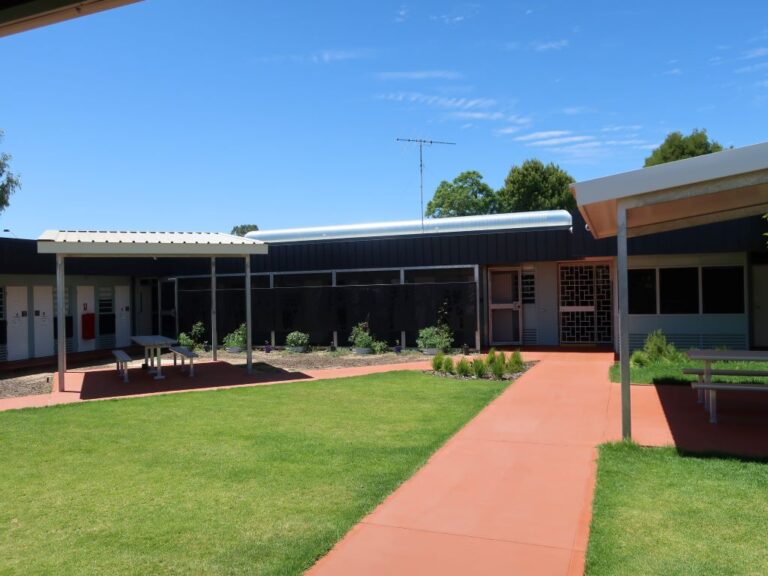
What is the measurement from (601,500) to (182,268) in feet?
59.1

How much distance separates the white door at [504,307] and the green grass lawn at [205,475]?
7517mm

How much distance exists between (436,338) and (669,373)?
650cm

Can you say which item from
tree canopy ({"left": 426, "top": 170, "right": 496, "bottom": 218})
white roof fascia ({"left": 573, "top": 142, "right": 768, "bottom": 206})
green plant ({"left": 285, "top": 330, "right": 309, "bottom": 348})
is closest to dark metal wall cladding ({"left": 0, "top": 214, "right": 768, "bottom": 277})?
green plant ({"left": 285, "top": 330, "right": 309, "bottom": 348})

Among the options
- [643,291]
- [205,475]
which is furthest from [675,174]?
[643,291]

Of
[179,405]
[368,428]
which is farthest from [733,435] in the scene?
[179,405]

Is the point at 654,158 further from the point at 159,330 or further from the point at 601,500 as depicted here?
the point at 601,500

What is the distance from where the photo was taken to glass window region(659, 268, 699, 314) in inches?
593

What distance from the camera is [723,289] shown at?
48.8ft

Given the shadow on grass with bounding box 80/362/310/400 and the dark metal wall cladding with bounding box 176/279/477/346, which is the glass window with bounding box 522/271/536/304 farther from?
the shadow on grass with bounding box 80/362/310/400

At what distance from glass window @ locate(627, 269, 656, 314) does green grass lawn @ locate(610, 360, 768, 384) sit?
2589 millimetres

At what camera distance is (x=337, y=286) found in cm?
1830

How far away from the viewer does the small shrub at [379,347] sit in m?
17.3

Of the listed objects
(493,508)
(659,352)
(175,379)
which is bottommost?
(493,508)

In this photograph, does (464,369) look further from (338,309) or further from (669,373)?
(338,309)
